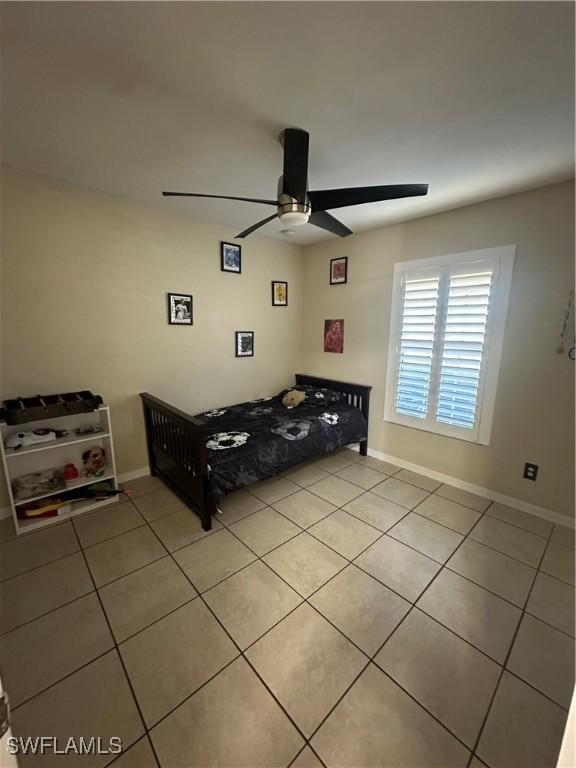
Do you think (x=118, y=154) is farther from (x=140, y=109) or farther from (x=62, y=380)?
(x=62, y=380)

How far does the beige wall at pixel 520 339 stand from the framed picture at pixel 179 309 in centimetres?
196

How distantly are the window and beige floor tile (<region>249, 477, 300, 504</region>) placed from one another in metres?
1.35

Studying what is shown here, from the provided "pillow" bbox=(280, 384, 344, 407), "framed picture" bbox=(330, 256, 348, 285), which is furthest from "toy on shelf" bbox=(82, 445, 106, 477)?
"framed picture" bbox=(330, 256, 348, 285)

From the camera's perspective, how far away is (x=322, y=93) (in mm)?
1393

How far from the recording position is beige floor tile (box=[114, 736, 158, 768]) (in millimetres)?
1078

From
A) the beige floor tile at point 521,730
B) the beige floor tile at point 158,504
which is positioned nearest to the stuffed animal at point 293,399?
the beige floor tile at point 158,504

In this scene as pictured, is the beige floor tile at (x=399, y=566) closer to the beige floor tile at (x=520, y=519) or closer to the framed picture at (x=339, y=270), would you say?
the beige floor tile at (x=520, y=519)

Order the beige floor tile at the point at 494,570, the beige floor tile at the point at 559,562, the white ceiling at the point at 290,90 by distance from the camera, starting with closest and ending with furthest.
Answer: the white ceiling at the point at 290,90, the beige floor tile at the point at 494,570, the beige floor tile at the point at 559,562

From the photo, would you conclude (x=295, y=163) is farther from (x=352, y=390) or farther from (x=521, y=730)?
(x=521, y=730)

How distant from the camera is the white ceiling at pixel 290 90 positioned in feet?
3.48

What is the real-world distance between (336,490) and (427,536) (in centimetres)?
82

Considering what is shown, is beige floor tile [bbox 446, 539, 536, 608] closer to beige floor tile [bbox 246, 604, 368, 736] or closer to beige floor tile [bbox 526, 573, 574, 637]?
beige floor tile [bbox 526, 573, 574, 637]

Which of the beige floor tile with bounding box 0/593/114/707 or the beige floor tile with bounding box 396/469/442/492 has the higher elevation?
the beige floor tile with bounding box 396/469/442/492

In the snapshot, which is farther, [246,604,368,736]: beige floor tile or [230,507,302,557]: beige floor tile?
[230,507,302,557]: beige floor tile
